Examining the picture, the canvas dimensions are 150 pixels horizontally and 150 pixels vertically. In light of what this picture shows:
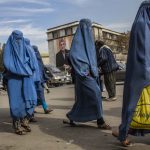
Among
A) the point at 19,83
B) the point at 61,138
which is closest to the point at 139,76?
the point at 61,138

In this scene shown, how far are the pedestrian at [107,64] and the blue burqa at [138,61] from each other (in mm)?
7488

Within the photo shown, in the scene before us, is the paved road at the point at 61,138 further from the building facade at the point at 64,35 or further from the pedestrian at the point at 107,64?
the building facade at the point at 64,35

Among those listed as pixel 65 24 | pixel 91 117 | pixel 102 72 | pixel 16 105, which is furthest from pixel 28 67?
pixel 65 24

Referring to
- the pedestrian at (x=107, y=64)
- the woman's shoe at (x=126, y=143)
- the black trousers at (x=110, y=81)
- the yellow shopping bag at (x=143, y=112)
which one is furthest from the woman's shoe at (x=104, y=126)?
the black trousers at (x=110, y=81)

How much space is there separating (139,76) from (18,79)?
317cm

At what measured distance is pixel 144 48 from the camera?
20.4 ft

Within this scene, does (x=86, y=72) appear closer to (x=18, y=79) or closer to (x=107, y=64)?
(x=18, y=79)

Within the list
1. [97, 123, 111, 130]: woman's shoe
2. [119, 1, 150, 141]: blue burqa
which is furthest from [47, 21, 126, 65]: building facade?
[119, 1, 150, 141]: blue burqa

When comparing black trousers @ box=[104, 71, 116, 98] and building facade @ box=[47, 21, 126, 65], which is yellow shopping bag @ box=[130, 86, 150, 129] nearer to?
black trousers @ box=[104, 71, 116, 98]

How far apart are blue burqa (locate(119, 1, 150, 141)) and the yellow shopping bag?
0.05 metres

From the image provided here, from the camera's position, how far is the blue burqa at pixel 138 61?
621cm

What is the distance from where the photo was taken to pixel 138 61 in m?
6.27

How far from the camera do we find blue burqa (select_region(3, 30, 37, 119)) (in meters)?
8.69

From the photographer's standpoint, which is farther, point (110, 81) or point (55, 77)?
point (55, 77)
